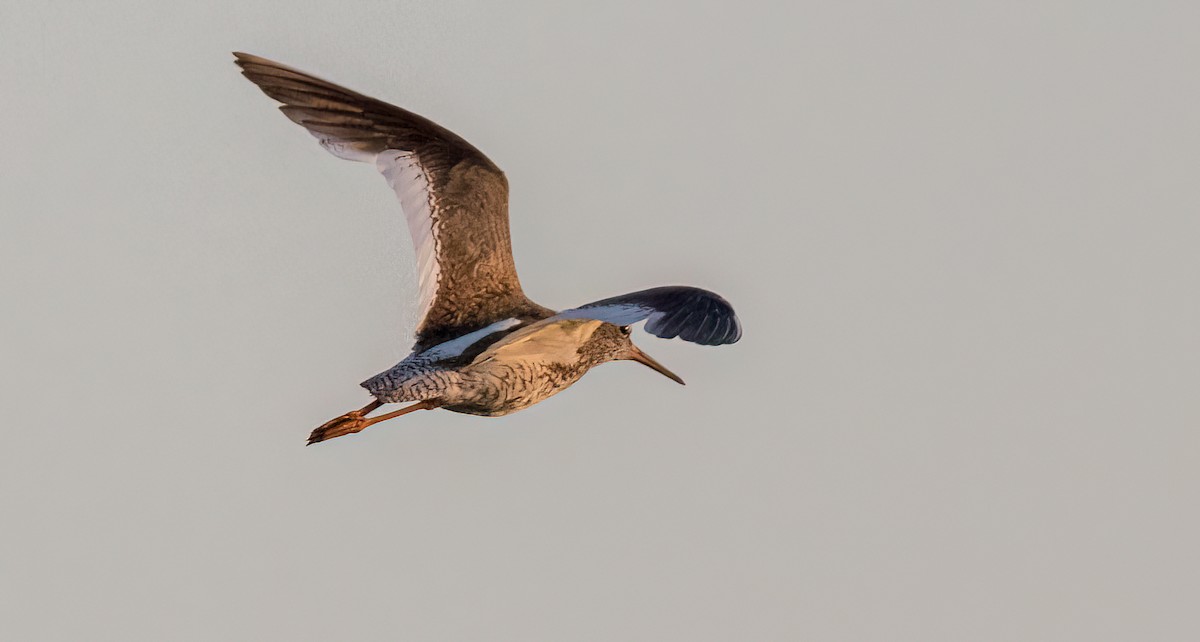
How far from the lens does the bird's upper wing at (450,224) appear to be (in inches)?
422

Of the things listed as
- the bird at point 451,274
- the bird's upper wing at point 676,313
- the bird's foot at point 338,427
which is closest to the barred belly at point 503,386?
the bird at point 451,274

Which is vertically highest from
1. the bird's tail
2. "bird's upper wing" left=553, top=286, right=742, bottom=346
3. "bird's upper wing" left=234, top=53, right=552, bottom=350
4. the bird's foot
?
"bird's upper wing" left=234, top=53, right=552, bottom=350

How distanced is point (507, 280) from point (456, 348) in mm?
708

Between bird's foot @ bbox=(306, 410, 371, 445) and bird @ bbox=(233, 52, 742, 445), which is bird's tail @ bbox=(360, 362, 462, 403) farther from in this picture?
bird's foot @ bbox=(306, 410, 371, 445)

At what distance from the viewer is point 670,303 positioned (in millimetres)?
9094

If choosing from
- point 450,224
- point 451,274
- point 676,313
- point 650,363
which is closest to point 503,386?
point 451,274

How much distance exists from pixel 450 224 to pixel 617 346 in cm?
144

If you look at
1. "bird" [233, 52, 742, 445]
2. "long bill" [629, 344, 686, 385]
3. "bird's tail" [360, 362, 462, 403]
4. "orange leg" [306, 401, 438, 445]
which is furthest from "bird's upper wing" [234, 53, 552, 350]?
"long bill" [629, 344, 686, 385]

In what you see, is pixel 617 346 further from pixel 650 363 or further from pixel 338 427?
pixel 338 427

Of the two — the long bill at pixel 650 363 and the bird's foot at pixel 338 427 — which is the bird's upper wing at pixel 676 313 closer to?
the bird's foot at pixel 338 427

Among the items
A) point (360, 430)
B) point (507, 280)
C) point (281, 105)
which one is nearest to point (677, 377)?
point (507, 280)

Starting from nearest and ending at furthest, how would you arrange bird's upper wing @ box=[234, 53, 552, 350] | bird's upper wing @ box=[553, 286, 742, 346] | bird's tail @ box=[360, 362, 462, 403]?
bird's upper wing @ box=[553, 286, 742, 346]
bird's tail @ box=[360, 362, 462, 403]
bird's upper wing @ box=[234, 53, 552, 350]

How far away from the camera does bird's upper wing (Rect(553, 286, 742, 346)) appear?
8.89 meters

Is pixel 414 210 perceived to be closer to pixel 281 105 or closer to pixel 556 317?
pixel 281 105
